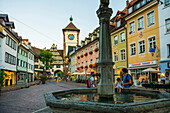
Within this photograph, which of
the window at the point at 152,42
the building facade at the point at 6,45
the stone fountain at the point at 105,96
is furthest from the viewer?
the building facade at the point at 6,45

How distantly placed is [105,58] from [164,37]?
15263mm

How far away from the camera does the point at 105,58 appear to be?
18.5ft

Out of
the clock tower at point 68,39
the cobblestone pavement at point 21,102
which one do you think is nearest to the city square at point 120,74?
the cobblestone pavement at point 21,102

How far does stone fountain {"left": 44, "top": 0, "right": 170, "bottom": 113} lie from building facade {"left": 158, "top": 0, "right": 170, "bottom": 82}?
11.8 meters

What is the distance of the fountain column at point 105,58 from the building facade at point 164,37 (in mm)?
13971

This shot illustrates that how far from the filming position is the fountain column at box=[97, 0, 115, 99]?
5.41 metres

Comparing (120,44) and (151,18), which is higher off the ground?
(151,18)

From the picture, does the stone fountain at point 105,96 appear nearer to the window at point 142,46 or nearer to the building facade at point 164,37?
the building facade at point 164,37

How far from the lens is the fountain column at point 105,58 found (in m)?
5.41

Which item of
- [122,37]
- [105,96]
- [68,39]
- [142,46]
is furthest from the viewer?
[68,39]

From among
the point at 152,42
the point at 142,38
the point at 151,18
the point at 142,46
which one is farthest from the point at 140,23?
the point at 152,42

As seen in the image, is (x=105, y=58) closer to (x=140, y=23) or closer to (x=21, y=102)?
(x=21, y=102)

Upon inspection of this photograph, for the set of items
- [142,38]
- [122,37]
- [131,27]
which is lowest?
[142,38]

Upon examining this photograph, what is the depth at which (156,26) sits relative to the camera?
1953cm
